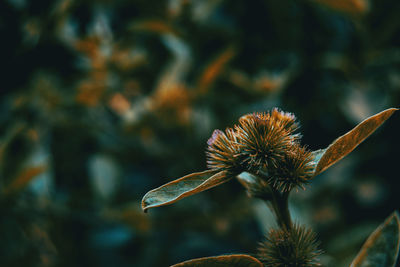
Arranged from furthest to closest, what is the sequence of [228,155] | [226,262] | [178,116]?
[178,116] → [228,155] → [226,262]

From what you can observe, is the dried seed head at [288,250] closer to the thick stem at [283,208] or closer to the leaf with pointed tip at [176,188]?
the thick stem at [283,208]

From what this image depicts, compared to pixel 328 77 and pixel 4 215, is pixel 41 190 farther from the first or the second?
pixel 328 77

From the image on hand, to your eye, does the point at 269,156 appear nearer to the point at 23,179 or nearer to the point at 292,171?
the point at 292,171

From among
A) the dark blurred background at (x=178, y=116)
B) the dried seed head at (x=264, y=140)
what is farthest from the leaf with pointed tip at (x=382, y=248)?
the dark blurred background at (x=178, y=116)

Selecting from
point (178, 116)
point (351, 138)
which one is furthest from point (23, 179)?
point (351, 138)

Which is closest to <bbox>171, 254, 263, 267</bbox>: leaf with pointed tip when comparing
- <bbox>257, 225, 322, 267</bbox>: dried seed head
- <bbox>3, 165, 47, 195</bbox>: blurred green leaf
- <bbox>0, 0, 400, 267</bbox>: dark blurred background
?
<bbox>257, 225, 322, 267</bbox>: dried seed head

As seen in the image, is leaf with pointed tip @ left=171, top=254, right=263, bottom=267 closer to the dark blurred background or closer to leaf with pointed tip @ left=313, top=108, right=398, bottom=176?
leaf with pointed tip @ left=313, top=108, right=398, bottom=176
